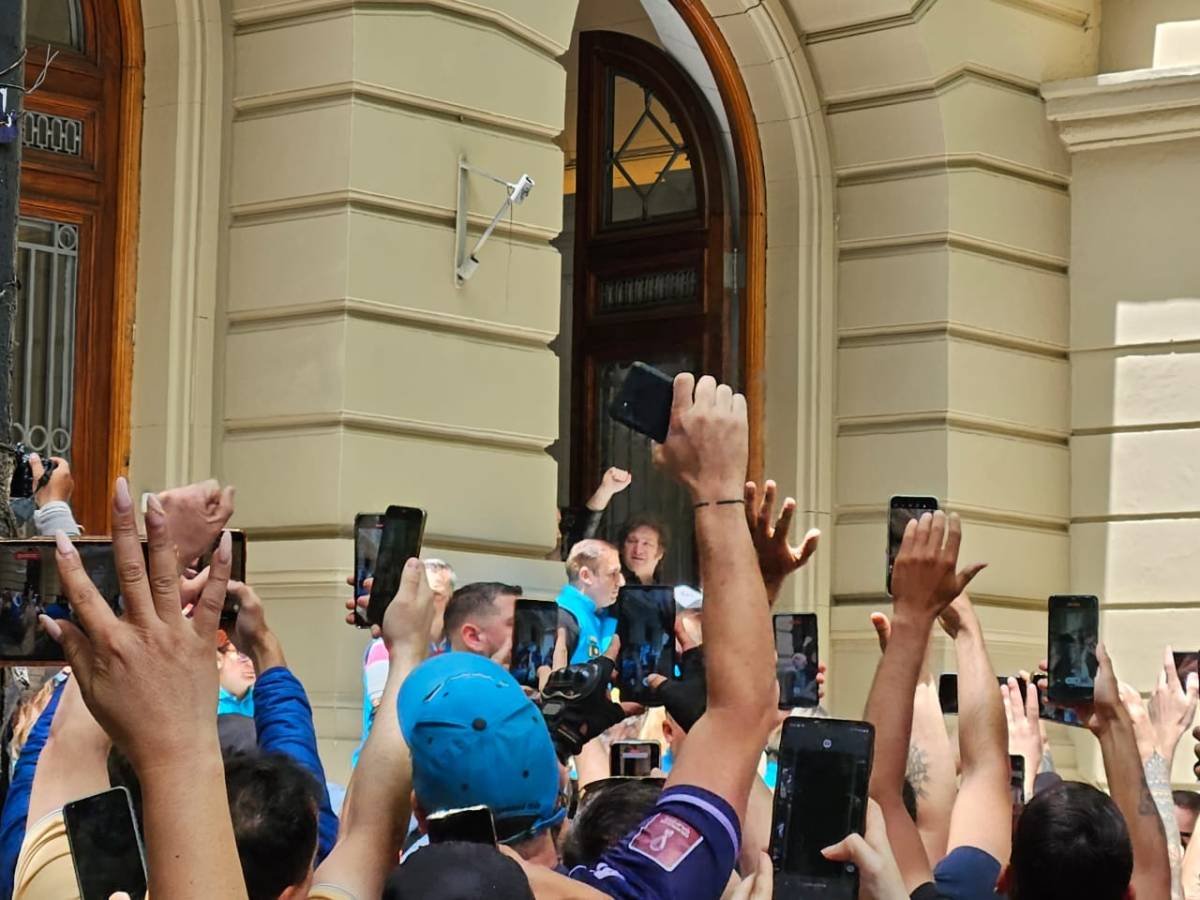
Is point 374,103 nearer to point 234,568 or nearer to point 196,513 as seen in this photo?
point 234,568

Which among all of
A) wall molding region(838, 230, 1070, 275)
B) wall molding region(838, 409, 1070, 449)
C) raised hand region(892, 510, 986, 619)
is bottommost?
raised hand region(892, 510, 986, 619)

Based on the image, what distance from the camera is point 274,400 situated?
9.35 meters

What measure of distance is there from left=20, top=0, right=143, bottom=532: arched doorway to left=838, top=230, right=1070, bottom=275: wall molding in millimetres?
4176

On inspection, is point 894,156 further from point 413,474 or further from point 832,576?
point 413,474

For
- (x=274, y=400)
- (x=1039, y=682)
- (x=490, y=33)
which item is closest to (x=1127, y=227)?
(x=490, y=33)

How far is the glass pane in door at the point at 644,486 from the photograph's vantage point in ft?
40.6

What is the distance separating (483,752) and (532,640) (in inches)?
88.7

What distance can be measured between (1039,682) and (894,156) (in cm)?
672

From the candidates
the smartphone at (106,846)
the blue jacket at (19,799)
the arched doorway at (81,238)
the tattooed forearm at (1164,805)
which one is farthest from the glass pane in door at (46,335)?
the smartphone at (106,846)

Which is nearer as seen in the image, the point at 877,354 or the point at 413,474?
the point at 413,474

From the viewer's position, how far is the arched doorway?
30.7 ft

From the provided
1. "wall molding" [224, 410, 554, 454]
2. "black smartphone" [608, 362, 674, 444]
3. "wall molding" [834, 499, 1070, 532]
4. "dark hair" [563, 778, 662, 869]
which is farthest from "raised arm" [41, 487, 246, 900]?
"wall molding" [834, 499, 1070, 532]

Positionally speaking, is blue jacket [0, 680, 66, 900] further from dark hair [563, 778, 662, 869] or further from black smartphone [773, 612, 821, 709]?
black smartphone [773, 612, 821, 709]

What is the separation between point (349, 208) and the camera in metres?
9.21
